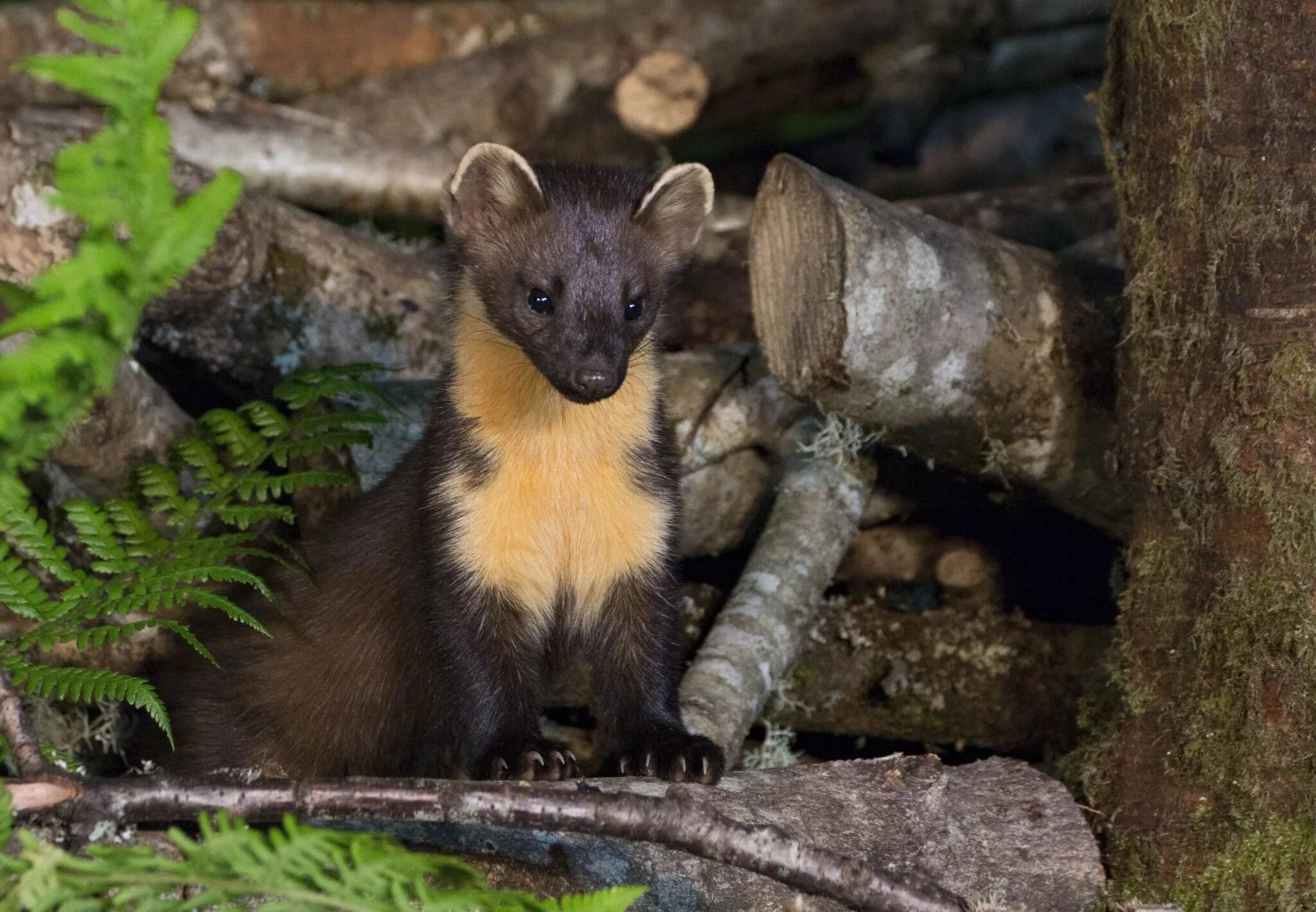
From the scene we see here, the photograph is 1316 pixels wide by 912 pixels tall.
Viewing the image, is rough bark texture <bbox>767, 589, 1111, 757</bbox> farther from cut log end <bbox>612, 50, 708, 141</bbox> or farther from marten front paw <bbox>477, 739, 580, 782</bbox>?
cut log end <bbox>612, 50, 708, 141</bbox>

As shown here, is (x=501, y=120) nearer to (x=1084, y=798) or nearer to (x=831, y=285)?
(x=831, y=285)

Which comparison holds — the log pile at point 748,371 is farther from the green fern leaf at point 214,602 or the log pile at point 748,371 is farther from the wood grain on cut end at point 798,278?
the green fern leaf at point 214,602

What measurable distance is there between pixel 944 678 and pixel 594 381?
6.05 feet

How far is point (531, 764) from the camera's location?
10.2ft

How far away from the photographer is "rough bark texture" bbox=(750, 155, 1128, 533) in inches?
139

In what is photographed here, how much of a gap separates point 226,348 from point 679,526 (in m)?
1.82

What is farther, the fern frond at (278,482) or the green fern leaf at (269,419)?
the green fern leaf at (269,419)

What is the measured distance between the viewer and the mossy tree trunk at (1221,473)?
2.93 metres

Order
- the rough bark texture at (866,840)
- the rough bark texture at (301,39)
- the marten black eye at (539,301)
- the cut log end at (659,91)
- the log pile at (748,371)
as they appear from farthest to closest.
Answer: the cut log end at (659,91) < the rough bark texture at (301,39) < the marten black eye at (539,301) < the log pile at (748,371) < the rough bark texture at (866,840)

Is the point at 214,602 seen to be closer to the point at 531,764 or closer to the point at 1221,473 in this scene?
the point at 531,764

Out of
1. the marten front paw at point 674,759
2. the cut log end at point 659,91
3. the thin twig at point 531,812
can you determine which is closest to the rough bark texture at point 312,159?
the cut log end at point 659,91

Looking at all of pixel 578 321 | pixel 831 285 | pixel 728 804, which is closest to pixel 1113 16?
pixel 831 285

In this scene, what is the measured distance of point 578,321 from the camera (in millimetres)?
3133

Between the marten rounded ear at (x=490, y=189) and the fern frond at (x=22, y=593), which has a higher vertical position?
the marten rounded ear at (x=490, y=189)
